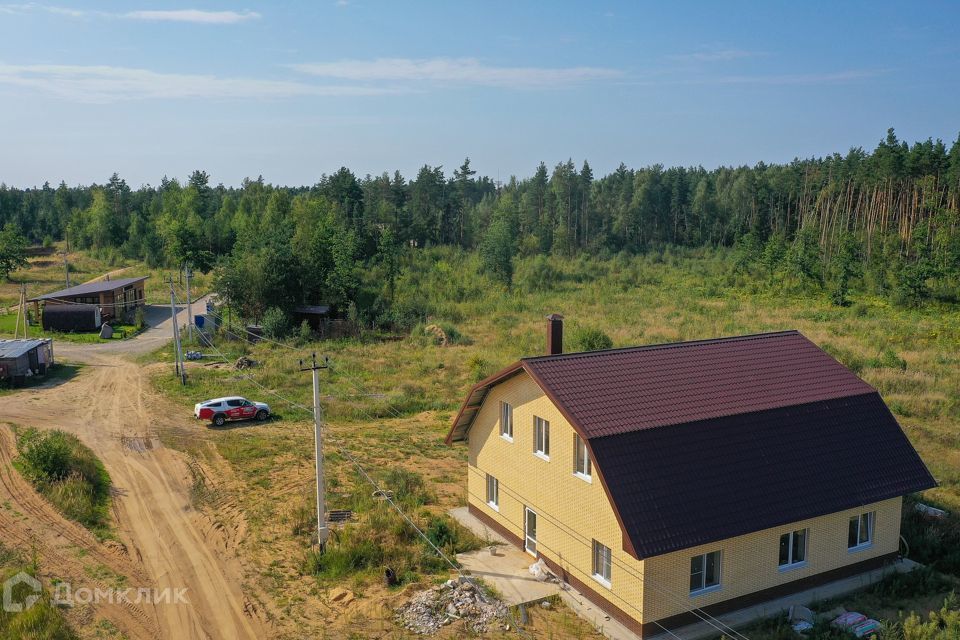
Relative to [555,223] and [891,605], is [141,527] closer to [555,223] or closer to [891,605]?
[891,605]

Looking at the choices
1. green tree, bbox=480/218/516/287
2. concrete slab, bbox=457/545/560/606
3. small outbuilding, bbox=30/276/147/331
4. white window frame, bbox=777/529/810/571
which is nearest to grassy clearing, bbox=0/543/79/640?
concrete slab, bbox=457/545/560/606

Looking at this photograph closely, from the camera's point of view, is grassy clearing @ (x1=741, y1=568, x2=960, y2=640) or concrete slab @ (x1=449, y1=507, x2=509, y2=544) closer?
grassy clearing @ (x1=741, y1=568, x2=960, y2=640)

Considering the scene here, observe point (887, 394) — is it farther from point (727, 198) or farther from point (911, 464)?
point (727, 198)

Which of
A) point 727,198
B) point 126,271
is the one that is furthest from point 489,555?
point 727,198

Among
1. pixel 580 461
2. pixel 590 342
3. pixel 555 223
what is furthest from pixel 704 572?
pixel 555 223

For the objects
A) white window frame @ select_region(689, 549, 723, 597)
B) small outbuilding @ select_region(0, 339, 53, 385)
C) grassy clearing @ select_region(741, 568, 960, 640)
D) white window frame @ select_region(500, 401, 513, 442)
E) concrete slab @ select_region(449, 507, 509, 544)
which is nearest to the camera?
grassy clearing @ select_region(741, 568, 960, 640)

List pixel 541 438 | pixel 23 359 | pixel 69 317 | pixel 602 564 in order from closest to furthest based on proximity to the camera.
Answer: pixel 602 564 → pixel 541 438 → pixel 23 359 → pixel 69 317

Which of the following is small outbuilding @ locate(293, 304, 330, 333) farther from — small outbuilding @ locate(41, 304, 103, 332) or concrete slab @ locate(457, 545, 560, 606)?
concrete slab @ locate(457, 545, 560, 606)
